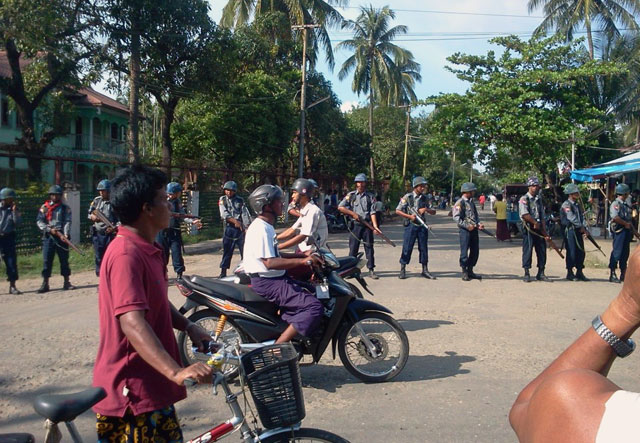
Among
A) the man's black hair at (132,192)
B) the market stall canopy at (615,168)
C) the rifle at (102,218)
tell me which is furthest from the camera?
the market stall canopy at (615,168)

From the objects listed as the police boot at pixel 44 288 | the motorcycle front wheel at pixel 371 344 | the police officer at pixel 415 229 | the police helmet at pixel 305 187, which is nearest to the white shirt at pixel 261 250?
the motorcycle front wheel at pixel 371 344

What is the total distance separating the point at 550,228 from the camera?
18719 mm

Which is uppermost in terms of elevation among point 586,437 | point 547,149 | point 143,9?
point 143,9

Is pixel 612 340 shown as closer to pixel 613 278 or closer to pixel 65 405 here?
pixel 65 405

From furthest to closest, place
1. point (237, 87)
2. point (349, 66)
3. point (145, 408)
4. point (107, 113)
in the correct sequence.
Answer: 1. point (349, 66)
2. point (107, 113)
3. point (237, 87)
4. point (145, 408)

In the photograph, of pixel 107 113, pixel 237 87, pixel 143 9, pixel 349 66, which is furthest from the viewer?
pixel 349 66

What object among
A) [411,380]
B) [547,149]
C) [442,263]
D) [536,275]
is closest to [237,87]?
[547,149]

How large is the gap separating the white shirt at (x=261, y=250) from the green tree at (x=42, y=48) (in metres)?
10.3

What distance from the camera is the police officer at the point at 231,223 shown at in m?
10.5

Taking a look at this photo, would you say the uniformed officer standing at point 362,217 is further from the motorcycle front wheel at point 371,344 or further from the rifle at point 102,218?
the motorcycle front wheel at point 371,344

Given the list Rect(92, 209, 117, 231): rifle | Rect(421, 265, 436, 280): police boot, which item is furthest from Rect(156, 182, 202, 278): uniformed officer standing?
Rect(421, 265, 436, 280): police boot

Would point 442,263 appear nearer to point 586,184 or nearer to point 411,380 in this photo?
point 411,380

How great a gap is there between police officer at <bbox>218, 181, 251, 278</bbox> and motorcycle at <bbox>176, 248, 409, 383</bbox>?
17.1ft

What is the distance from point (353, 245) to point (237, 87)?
1534cm
